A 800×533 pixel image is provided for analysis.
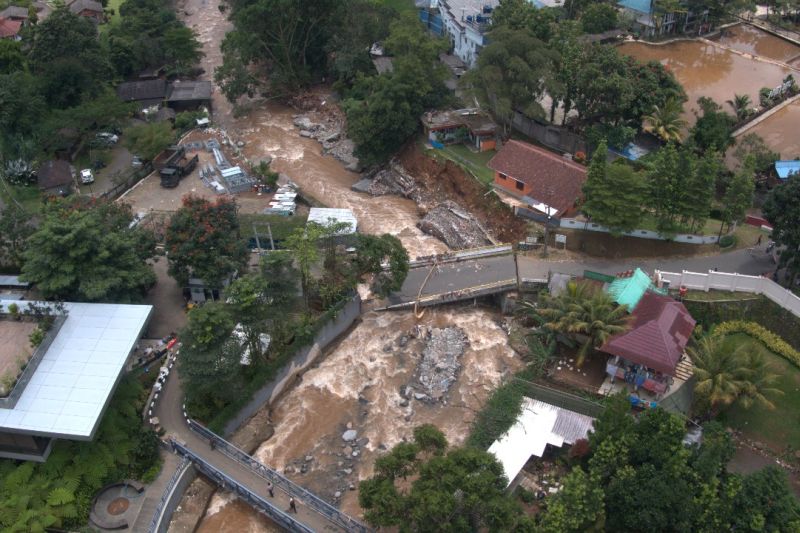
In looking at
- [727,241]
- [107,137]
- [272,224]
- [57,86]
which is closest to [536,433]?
[727,241]

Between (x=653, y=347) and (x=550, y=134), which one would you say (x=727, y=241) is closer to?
(x=653, y=347)

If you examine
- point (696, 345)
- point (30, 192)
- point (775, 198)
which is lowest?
point (30, 192)

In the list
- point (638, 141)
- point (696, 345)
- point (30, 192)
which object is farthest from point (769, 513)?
point (30, 192)

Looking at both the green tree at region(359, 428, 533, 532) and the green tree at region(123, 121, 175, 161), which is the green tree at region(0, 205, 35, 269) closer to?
the green tree at region(123, 121, 175, 161)

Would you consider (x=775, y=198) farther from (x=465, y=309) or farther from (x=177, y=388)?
(x=177, y=388)

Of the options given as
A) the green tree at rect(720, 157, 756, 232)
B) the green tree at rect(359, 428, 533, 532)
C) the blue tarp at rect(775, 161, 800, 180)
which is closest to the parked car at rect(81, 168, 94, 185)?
the green tree at rect(359, 428, 533, 532)

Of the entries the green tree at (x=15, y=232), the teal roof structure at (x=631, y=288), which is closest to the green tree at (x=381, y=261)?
the teal roof structure at (x=631, y=288)
